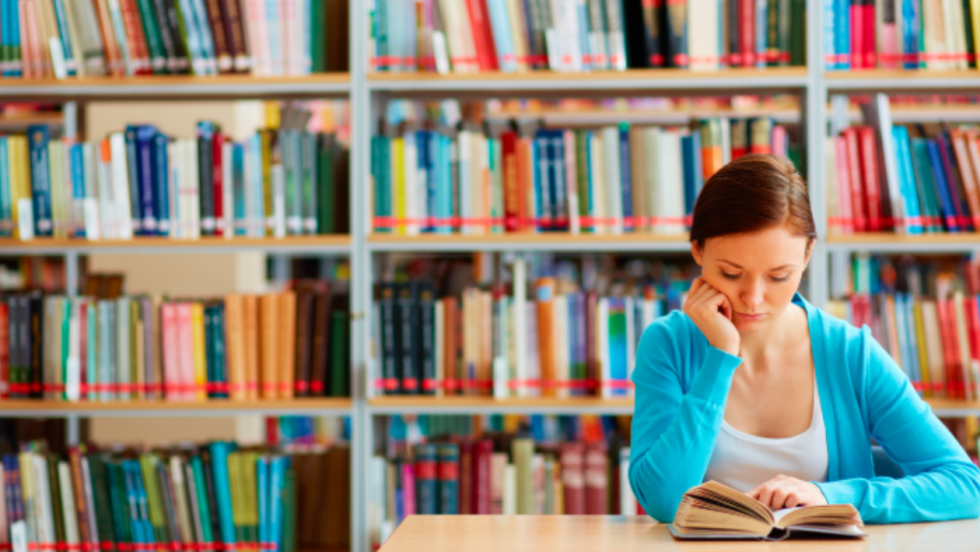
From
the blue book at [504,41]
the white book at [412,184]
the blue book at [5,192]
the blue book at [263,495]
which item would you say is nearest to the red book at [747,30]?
the blue book at [504,41]

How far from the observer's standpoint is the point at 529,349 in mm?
2086

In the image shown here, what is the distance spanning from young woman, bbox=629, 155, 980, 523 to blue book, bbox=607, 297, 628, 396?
70cm

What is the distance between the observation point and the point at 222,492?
2.07 meters

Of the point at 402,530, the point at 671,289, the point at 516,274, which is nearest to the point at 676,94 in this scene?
the point at 671,289

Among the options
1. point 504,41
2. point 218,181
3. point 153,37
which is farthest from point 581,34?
point 153,37

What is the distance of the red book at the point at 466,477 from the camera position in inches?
83.0

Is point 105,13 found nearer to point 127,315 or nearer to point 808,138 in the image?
point 127,315

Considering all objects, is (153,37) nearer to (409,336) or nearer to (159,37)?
(159,37)

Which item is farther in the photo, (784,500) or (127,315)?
(127,315)

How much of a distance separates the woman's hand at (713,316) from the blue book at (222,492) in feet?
4.33

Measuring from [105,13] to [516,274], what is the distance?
125 cm

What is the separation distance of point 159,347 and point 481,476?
883 millimetres

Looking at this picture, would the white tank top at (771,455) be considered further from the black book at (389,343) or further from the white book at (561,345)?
the black book at (389,343)

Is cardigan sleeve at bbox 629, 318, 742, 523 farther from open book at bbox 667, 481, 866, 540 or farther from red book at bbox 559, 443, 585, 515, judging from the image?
red book at bbox 559, 443, 585, 515
